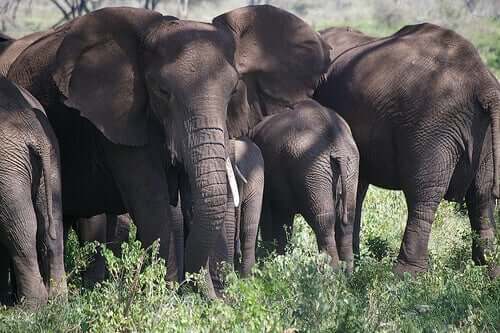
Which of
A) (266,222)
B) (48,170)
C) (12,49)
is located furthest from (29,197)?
(266,222)

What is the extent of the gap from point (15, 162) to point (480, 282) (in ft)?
9.51

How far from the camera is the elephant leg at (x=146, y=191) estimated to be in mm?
7930

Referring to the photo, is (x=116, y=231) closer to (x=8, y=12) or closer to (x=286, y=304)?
(x=286, y=304)

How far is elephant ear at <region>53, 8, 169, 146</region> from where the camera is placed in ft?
25.7

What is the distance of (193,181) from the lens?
7301 mm

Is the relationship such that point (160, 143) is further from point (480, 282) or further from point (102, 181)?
point (480, 282)

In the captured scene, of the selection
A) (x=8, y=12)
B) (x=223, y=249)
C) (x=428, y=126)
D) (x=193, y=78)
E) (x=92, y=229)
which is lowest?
(x=8, y=12)

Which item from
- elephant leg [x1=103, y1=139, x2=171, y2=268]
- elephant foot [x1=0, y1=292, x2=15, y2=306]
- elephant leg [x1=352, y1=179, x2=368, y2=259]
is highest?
elephant leg [x1=103, y1=139, x2=171, y2=268]

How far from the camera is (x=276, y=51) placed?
8.40 m

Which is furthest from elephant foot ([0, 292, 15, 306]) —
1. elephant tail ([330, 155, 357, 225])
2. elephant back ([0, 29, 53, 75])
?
elephant tail ([330, 155, 357, 225])

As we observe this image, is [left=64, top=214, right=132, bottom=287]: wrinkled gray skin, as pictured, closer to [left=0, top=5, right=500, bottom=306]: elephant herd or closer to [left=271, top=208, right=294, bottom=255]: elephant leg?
[left=0, top=5, right=500, bottom=306]: elephant herd

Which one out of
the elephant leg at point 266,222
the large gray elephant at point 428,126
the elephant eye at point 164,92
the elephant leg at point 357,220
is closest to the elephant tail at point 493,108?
the large gray elephant at point 428,126

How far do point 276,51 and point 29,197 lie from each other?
219 centimetres

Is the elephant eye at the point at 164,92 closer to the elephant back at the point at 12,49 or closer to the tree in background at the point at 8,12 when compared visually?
the elephant back at the point at 12,49
